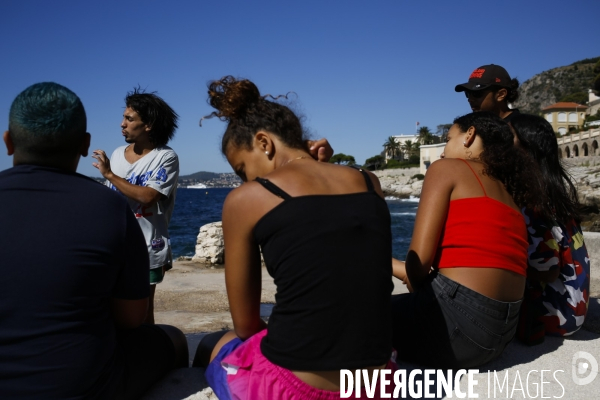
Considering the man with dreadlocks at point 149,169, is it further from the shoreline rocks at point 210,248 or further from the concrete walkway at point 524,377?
the shoreline rocks at point 210,248

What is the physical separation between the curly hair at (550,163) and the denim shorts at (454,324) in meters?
0.95

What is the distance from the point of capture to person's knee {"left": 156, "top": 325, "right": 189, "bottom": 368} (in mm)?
2447

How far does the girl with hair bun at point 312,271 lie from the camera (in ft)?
5.62

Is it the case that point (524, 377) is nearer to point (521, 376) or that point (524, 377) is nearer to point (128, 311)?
point (521, 376)

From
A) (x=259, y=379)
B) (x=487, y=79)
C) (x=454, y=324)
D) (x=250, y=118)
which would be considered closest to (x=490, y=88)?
(x=487, y=79)

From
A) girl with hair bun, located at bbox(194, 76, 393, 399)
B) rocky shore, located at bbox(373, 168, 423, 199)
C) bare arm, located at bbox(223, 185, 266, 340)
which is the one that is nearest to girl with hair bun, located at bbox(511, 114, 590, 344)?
girl with hair bun, located at bbox(194, 76, 393, 399)

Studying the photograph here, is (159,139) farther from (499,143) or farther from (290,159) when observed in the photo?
(499,143)

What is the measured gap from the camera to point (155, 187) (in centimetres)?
362

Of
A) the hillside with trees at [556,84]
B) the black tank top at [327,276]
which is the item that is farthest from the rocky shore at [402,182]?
the black tank top at [327,276]

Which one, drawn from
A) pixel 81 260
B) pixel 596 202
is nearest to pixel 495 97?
pixel 81 260

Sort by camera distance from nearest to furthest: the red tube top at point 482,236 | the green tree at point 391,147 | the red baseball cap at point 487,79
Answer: the red tube top at point 482,236 < the red baseball cap at point 487,79 < the green tree at point 391,147

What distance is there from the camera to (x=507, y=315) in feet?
8.11

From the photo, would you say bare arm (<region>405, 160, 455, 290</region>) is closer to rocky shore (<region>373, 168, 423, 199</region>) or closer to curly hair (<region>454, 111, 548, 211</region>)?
curly hair (<region>454, 111, 548, 211</region>)

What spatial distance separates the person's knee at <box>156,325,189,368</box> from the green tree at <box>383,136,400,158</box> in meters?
105
